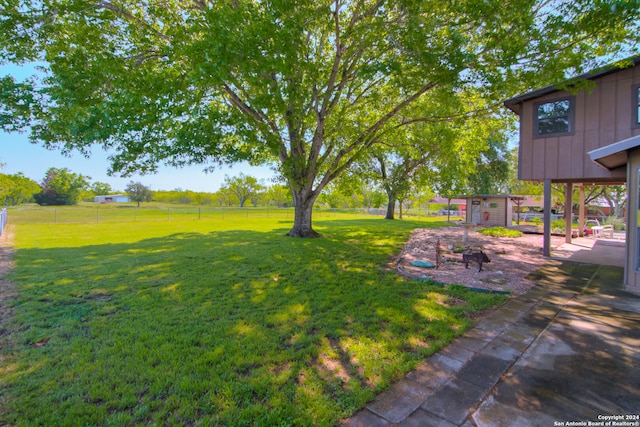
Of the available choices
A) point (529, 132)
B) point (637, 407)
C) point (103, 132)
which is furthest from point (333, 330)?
point (529, 132)

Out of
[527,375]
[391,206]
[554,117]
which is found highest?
[554,117]

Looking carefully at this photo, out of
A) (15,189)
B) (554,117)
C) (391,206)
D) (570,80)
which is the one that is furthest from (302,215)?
(15,189)

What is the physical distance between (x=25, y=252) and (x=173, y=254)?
4.20 metres

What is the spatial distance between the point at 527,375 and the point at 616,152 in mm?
4759

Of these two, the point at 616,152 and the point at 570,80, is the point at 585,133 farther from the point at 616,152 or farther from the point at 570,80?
the point at 616,152

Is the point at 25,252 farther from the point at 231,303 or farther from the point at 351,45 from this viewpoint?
the point at 351,45

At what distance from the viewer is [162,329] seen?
346 centimetres

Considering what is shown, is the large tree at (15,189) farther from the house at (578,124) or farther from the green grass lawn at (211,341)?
the house at (578,124)

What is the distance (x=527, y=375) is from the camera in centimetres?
263

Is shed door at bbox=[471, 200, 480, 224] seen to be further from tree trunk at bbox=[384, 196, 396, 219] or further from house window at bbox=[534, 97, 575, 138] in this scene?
house window at bbox=[534, 97, 575, 138]

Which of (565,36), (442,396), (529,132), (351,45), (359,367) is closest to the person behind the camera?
(442,396)

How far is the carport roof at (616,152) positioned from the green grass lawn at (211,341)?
323 cm

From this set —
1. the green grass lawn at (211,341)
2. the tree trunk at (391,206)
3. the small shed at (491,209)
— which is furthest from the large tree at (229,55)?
the tree trunk at (391,206)

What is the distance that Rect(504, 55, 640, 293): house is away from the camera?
731 centimetres
